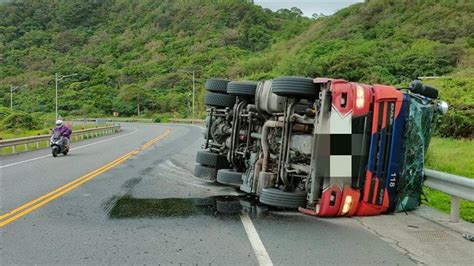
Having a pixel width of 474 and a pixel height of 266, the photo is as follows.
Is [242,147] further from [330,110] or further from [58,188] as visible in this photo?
[58,188]

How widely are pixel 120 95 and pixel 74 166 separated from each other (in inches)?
3475

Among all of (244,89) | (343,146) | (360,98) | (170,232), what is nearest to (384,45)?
(244,89)

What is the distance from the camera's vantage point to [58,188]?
11070 mm

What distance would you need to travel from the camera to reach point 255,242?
646 cm

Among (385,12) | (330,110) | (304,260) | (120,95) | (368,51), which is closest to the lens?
(304,260)

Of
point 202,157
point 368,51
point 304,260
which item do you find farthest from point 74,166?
point 368,51

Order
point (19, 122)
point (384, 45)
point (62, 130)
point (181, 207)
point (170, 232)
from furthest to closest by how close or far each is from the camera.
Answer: point (384, 45) → point (19, 122) → point (62, 130) → point (181, 207) → point (170, 232)

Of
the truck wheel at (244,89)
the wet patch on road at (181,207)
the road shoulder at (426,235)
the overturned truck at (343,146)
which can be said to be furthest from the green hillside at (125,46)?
the road shoulder at (426,235)

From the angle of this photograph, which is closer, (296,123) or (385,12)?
(296,123)

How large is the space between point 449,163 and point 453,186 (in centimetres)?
589

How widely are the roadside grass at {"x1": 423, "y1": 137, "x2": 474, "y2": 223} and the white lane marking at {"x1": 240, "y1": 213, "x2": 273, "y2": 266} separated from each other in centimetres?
309

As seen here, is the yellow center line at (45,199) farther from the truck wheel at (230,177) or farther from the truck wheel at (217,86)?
the truck wheel at (217,86)

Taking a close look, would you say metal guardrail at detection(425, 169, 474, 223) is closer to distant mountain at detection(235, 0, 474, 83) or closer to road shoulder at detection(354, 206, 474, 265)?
road shoulder at detection(354, 206, 474, 265)

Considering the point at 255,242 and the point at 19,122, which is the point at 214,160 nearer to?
the point at 255,242
